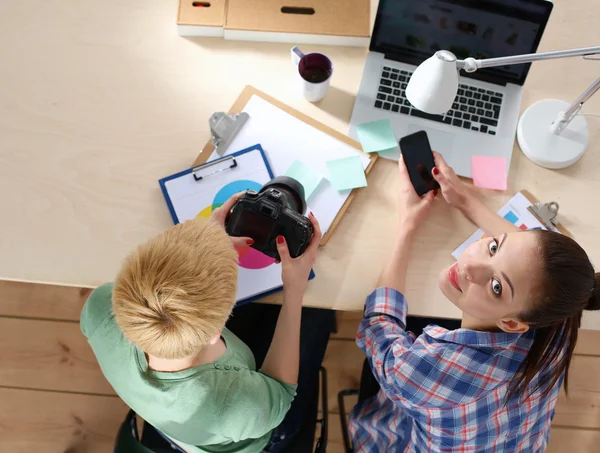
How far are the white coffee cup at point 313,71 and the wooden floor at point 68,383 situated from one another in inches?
34.1

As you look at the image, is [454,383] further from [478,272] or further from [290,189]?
[290,189]

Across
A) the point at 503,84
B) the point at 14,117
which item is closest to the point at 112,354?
the point at 14,117

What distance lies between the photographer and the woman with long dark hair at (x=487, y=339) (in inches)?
34.5

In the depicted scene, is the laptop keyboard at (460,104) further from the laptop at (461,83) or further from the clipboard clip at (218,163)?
the clipboard clip at (218,163)

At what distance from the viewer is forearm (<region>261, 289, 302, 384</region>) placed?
1041mm

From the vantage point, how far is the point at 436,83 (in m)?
0.87

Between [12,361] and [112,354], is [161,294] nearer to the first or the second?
[112,354]

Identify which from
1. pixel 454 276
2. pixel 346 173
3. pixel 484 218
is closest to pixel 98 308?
pixel 346 173

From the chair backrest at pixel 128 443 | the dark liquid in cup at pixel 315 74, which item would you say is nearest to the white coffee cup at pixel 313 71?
the dark liquid in cup at pixel 315 74

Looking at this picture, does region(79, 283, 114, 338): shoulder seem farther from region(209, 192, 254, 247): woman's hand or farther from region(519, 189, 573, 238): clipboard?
region(519, 189, 573, 238): clipboard

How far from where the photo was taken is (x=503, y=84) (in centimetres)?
121

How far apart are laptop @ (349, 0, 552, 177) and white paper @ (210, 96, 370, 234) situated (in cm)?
8

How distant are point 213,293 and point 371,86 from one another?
685 mm

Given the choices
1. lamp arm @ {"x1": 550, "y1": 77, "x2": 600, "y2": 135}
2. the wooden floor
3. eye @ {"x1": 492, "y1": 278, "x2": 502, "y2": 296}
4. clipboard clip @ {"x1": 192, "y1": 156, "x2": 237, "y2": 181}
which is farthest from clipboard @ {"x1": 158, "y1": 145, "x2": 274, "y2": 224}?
the wooden floor
